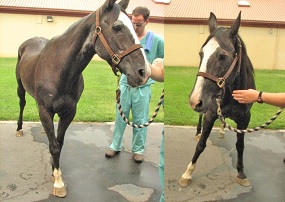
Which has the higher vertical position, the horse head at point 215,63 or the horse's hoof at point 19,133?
the horse head at point 215,63

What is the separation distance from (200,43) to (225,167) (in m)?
0.89

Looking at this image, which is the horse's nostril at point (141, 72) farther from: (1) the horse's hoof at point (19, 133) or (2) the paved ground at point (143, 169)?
(1) the horse's hoof at point (19, 133)

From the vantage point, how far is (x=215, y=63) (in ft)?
5.06

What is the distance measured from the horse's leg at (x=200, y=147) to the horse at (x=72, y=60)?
0.42 m

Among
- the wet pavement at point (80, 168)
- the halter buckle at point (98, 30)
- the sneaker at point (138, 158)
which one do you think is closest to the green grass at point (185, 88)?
the halter buckle at point (98, 30)

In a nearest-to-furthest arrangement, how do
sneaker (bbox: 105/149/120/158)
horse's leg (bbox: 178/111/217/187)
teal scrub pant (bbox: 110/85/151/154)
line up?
1. horse's leg (bbox: 178/111/217/187)
2. teal scrub pant (bbox: 110/85/151/154)
3. sneaker (bbox: 105/149/120/158)

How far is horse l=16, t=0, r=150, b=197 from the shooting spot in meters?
1.75

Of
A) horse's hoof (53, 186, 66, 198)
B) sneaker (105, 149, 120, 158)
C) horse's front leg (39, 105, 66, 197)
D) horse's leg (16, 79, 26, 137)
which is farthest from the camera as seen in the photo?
sneaker (105, 149, 120, 158)

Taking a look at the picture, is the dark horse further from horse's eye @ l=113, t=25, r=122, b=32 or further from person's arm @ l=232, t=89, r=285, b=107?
horse's eye @ l=113, t=25, r=122, b=32

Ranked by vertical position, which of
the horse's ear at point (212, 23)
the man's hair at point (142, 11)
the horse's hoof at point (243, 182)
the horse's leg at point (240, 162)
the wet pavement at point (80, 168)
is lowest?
the wet pavement at point (80, 168)

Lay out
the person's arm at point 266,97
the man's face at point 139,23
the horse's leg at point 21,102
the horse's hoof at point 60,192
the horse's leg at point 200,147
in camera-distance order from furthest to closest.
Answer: the horse's leg at point 21,102 < the horse's hoof at point 60,192 < the man's face at point 139,23 < the horse's leg at point 200,147 < the person's arm at point 266,97

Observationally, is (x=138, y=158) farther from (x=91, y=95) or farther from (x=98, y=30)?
(x=98, y=30)

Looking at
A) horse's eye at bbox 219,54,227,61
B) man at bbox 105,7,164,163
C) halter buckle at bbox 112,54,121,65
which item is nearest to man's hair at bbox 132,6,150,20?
man at bbox 105,7,164,163

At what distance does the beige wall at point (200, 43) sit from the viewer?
1670 mm
